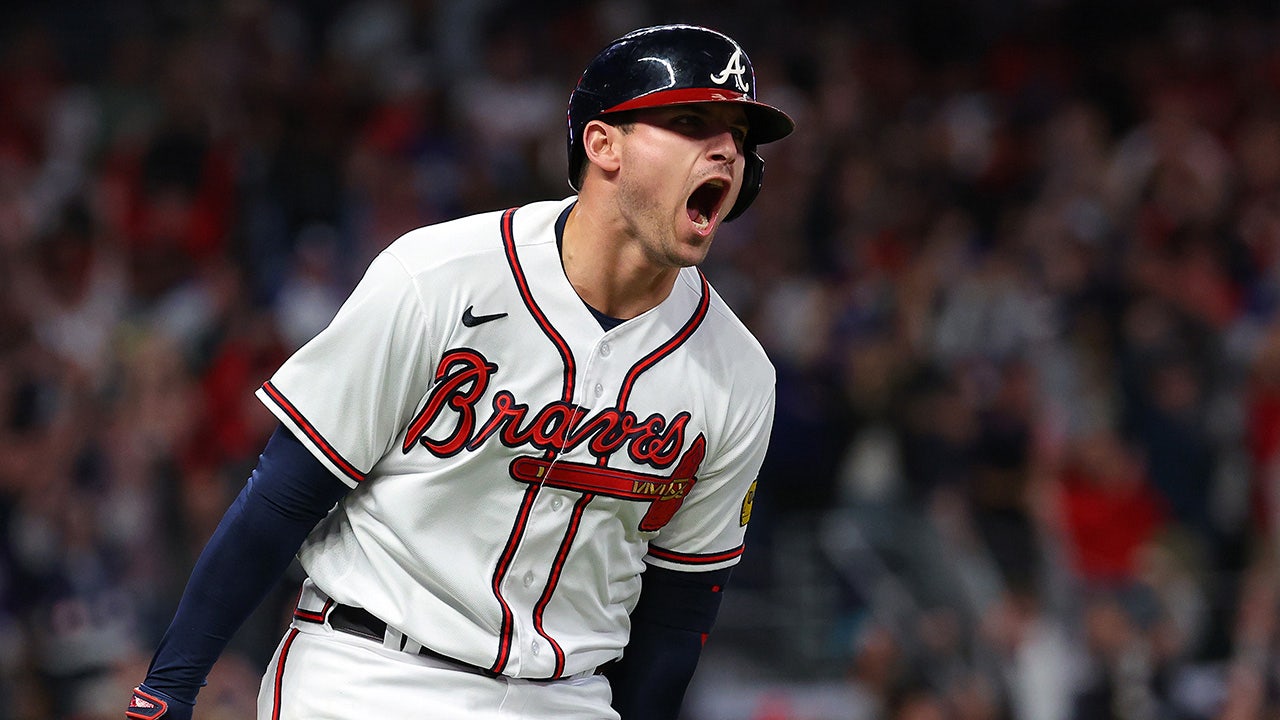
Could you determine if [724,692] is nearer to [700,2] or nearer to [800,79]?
[800,79]

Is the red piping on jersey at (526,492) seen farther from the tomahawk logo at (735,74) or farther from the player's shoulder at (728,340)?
the tomahawk logo at (735,74)

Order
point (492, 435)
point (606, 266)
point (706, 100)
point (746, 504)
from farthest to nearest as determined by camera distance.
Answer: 1. point (746, 504)
2. point (606, 266)
3. point (492, 435)
4. point (706, 100)

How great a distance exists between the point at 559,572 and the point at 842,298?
16.9ft

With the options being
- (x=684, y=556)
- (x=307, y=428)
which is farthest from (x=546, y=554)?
(x=307, y=428)

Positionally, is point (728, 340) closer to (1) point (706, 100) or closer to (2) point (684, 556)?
(2) point (684, 556)

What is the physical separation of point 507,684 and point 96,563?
4246mm

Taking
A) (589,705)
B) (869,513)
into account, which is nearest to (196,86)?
(869,513)

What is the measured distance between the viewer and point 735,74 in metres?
2.50

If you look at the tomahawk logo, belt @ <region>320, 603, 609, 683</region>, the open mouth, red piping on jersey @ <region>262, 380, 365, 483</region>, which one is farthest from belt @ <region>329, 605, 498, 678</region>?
the tomahawk logo

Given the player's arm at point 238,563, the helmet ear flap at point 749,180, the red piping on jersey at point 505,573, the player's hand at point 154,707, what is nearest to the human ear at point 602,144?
the helmet ear flap at point 749,180

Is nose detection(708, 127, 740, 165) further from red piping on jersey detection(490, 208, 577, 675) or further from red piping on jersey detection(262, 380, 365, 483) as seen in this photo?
red piping on jersey detection(262, 380, 365, 483)

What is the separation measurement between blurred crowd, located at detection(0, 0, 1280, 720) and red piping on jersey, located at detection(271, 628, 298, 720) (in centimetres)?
289

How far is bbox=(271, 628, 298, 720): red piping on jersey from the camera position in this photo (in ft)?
8.77

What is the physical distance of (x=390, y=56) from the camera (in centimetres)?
898
